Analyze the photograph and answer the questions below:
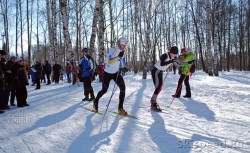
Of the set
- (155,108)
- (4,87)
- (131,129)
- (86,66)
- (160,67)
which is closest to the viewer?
(131,129)

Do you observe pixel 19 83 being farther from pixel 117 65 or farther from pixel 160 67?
pixel 160 67

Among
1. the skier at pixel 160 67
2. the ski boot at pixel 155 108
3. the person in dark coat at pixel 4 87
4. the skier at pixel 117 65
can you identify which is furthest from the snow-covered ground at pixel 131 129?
the skier at pixel 117 65

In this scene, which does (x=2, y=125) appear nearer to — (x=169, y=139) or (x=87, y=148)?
(x=87, y=148)

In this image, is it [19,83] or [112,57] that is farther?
[19,83]

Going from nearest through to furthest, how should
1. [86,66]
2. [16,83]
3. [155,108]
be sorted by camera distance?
[155,108], [16,83], [86,66]

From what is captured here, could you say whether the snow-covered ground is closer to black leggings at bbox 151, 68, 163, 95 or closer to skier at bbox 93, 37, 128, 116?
black leggings at bbox 151, 68, 163, 95

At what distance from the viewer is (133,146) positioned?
12.7 ft

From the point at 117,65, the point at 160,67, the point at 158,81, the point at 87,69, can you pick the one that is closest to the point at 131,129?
the point at 117,65

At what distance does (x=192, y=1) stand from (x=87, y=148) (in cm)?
3501

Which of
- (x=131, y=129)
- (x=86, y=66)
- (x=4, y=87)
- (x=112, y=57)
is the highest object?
(x=112, y=57)

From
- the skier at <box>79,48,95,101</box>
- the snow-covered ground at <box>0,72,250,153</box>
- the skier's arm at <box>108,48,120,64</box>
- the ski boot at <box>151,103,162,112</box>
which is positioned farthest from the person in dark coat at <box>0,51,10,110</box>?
the ski boot at <box>151,103,162,112</box>

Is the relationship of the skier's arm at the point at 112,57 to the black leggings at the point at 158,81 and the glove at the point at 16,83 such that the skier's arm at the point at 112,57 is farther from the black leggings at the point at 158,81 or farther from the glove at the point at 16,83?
the glove at the point at 16,83

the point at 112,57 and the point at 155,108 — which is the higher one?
the point at 112,57

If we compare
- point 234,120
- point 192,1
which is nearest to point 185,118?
point 234,120
